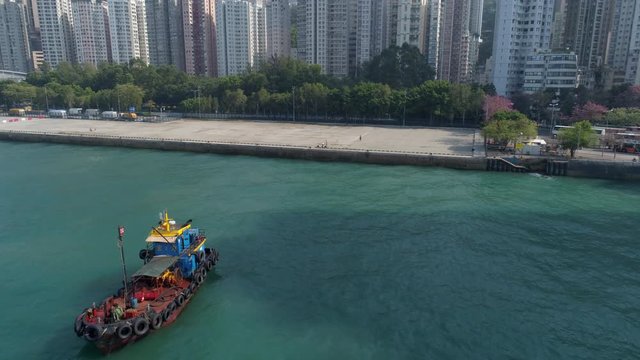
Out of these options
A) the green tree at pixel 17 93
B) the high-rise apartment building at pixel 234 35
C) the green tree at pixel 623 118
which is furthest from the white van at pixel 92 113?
the green tree at pixel 623 118

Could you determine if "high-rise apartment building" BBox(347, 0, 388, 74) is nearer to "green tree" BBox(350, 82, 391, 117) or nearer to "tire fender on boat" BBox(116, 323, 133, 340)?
"green tree" BBox(350, 82, 391, 117)

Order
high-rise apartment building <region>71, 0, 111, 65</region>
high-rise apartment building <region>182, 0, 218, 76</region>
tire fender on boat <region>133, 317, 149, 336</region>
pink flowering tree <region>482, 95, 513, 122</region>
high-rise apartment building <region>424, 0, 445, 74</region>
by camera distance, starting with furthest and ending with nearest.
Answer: high-rise apartment building <region>71, 0, 111, 65</region>, high-rise apartment building <region>182, 0, 218, 76</region>, high-rise apartment building <region>424, 0, 445, 74</region>, pink flowering tree <region>482, 95, 513, 122</region>, tire fender on boat <region>133, 317, 149, 336</region>

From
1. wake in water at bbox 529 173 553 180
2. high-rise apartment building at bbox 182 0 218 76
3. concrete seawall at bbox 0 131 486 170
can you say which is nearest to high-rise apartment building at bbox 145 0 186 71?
high-rise apartment building at bbox 182 0 218 76

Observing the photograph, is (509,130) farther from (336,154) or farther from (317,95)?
(317,95)

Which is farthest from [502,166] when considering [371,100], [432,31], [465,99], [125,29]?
[125,29]

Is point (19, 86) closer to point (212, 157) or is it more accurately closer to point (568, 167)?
point (212, 157)

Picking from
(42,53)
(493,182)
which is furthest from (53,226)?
(42,53)

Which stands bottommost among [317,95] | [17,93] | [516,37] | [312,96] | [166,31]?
[312,96]
